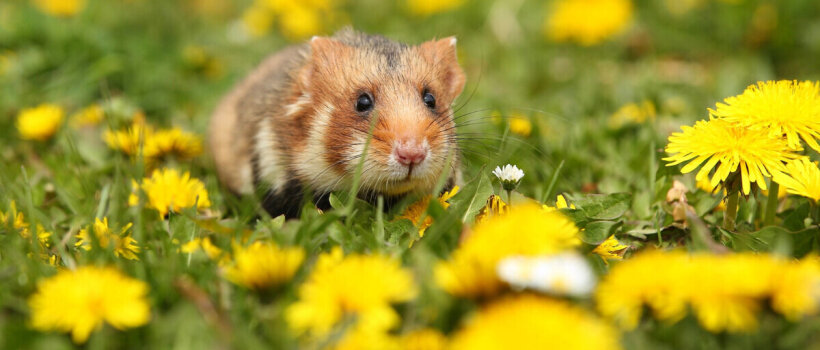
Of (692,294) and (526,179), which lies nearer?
(692,294)

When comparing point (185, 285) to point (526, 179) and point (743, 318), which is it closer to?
point (743, 318)

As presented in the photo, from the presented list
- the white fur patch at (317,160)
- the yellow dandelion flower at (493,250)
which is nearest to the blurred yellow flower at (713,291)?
the yellow dandelion flower at (493,250)

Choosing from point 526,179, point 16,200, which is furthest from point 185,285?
point 526,179

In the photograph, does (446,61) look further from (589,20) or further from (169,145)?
(589,20)

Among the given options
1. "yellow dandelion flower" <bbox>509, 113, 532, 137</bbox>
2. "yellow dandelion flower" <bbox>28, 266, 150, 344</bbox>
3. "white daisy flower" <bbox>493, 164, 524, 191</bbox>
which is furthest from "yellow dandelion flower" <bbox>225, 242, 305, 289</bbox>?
"yellow dandelion flower" <bbox>509, 113, 532, 137</bbox>

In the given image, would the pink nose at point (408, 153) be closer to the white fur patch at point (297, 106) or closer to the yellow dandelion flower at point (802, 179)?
the white fur patch at point (297, 106)

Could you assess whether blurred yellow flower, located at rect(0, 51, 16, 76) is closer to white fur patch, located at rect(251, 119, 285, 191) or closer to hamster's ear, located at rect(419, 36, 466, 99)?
white fur patch, located at rect(251, 119, 285, 191)

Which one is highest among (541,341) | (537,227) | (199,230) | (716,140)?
(716,140)
